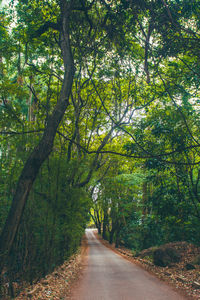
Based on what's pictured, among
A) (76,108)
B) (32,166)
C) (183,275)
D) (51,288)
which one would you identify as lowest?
(183,275)

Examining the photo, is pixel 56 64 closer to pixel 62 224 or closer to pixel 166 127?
pixel 166 127

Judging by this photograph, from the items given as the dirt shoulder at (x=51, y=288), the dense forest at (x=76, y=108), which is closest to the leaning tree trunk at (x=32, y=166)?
→ the dense forest at (x=76, y=108)

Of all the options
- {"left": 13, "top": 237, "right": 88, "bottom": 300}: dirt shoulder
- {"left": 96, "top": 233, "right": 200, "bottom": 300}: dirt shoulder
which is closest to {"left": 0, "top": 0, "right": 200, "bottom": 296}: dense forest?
{"left": 13, "top": 237, "right": 88, "bottom": 300}: dirt shoulder

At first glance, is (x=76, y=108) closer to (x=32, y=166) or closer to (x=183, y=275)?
(x=32, y=166)

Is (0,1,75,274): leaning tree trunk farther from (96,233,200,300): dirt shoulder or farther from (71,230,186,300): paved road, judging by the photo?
(96,233,200,300): dirt shoulder

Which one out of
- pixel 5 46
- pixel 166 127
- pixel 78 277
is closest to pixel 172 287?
pixel 78 277

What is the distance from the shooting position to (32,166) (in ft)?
12.5

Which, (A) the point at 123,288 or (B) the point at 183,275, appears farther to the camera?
(B) the point at 183,275

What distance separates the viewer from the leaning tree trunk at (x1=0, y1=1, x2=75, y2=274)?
3508mm

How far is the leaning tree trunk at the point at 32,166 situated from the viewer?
351cm

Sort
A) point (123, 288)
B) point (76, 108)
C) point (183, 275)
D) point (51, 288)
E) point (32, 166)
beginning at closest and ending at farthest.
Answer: point (32, 166), point (51, 288), point (123, 288), point (183, 275), point (76, 108)

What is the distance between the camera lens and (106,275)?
26.5 ft

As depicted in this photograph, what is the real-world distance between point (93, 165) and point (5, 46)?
5.73 metres

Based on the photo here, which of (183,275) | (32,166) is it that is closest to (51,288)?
(32,166)
